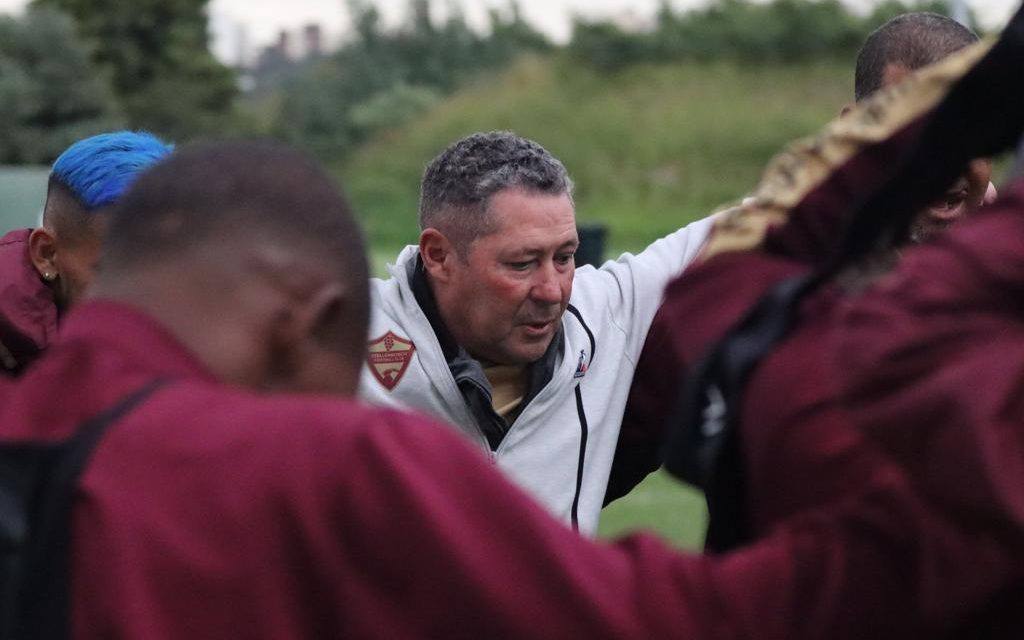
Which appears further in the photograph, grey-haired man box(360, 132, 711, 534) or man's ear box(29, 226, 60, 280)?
grey-haired man box(360, 132, 711, 534)

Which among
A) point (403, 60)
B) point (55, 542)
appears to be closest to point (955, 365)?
point (55, 542)

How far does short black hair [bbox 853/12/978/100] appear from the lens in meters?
3.40

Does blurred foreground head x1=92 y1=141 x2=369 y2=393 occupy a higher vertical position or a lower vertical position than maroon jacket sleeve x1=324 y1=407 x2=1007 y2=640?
higher

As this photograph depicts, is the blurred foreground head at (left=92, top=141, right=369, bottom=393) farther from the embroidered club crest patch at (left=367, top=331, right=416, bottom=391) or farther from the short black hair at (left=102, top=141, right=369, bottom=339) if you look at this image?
the embroidered club crest patch at (left=367, top=331, right=416, bottom=391)

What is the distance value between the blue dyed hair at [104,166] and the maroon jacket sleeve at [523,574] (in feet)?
5.78

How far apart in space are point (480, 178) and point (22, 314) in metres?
1.10

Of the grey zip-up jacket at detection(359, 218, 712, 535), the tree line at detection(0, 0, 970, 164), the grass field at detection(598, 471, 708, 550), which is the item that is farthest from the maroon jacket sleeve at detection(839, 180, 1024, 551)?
the tree line at detection(0, 0, 970, 164)

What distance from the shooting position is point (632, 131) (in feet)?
128

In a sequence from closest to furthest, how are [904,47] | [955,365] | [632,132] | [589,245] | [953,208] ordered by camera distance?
[955,365]
[953,208]
[904,47]
[589,245]
[632,132]

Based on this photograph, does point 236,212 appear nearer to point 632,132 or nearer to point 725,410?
point 725,410

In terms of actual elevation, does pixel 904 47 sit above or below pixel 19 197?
above

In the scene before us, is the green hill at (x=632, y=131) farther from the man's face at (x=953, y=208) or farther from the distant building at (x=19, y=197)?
the man's face at (x=953, y=208)

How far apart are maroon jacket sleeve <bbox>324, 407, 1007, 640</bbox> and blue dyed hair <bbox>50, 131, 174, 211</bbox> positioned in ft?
5.78

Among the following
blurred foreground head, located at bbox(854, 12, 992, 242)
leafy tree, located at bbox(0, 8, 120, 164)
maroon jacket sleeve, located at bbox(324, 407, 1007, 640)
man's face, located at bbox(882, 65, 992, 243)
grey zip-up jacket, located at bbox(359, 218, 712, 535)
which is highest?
maroon jacket sleeve, located at bbox(324, 407, 1007, 640)
